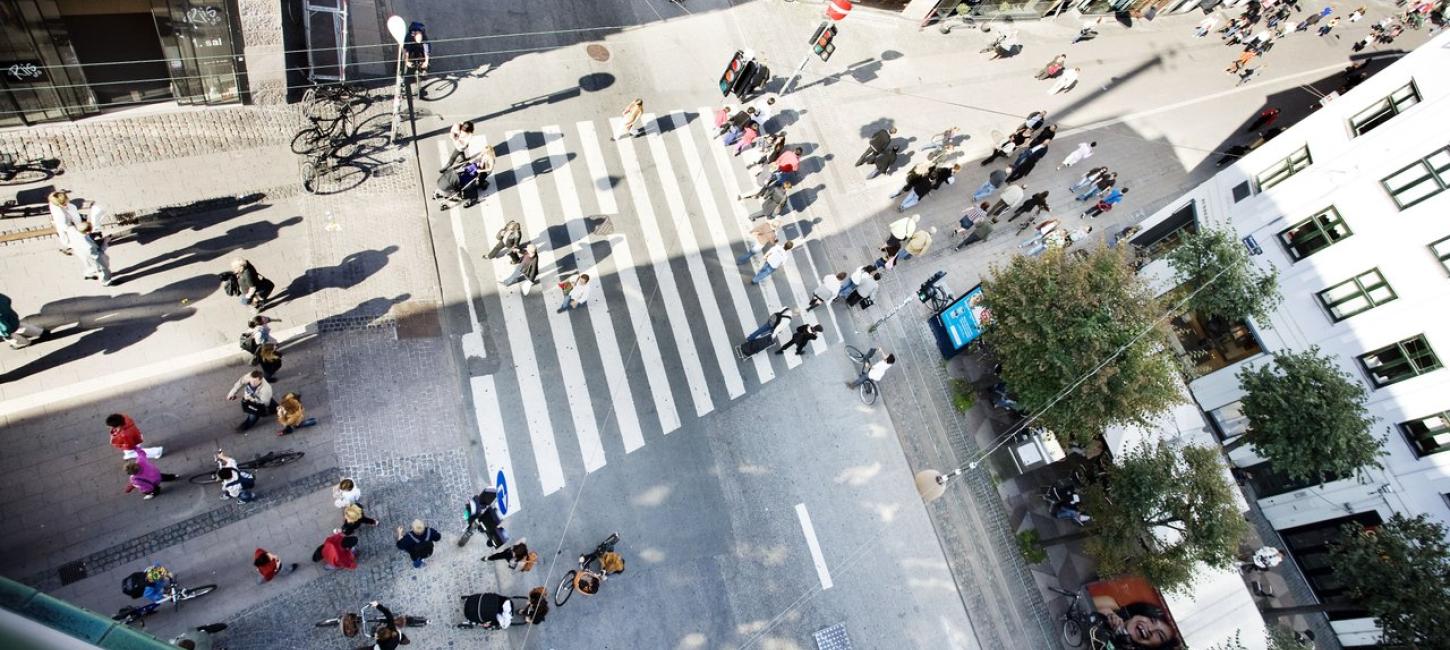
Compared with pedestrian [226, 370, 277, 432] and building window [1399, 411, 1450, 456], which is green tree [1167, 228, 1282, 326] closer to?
building window [1399, 411, 1450, 456]

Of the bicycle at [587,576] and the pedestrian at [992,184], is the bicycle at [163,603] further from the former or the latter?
the pedestrian at [992,184]

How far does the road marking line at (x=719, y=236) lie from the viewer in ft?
66.2

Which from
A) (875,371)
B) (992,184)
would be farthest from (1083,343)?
(992,184)

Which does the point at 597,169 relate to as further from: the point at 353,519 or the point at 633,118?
the point at 353,519

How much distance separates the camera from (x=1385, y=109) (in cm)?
2073

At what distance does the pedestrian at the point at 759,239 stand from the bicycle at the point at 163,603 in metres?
14.5

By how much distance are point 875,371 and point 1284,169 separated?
49.4 ft

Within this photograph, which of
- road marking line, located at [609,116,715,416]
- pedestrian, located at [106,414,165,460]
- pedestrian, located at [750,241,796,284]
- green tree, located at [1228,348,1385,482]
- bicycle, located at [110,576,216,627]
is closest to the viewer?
pedestrian, located at [106,414,165,460]

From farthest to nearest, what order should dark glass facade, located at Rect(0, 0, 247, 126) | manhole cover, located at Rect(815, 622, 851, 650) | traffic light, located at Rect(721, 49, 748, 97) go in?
1. traffic light, located at Rect(721, 49, 748, 97)
2. manhole cover, located at Rect(815, 622, 851, 650)
3. dark glass facade, located at Rect(0, 0, 247, 126)

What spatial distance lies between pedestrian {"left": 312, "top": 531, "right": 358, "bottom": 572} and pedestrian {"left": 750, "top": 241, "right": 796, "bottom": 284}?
39.0 ft

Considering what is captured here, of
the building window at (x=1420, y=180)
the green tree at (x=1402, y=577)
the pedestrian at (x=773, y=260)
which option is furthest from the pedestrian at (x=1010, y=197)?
the green tree at (x=1402, y=577)

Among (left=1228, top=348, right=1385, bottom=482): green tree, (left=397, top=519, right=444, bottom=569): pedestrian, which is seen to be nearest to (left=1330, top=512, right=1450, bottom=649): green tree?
(left=1228, top=348, right=1385, bottom=482): green tree

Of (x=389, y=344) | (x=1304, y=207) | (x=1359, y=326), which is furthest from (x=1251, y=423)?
(x=389, y=344)

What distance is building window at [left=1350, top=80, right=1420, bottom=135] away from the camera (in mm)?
20234
